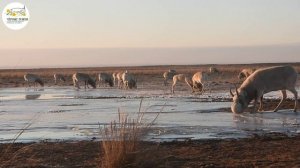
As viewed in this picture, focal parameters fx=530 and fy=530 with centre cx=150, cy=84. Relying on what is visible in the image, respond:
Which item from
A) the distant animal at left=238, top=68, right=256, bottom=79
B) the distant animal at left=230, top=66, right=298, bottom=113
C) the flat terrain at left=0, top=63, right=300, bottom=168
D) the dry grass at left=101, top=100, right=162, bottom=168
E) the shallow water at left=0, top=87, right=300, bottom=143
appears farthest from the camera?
the distant animal at left=238, top=68, right=256, bottom=79

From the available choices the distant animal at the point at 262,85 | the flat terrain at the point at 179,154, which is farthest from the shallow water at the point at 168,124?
the flat terrain at the point at 179,154

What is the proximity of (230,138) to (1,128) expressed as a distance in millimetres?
6778

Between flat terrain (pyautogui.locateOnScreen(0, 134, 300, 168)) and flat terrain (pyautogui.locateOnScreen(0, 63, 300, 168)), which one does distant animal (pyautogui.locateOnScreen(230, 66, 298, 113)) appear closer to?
flat terrain (pyautogui.locateOnScreen(0, 63, 300, 168))

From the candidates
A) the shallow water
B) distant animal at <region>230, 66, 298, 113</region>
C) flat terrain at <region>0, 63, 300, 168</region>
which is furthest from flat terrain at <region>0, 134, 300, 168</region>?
distant animal at <region>230, 66, 298, 113</region>

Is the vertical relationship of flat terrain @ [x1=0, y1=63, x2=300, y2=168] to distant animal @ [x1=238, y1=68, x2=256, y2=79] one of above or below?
below

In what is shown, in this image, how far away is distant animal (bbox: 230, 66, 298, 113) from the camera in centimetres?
1728

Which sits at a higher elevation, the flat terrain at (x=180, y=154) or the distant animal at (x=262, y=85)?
the distant animal at (x=262, y=85)

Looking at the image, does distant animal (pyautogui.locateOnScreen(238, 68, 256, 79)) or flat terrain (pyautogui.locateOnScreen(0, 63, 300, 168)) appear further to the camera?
distant animal (pyautogui.locateOnScreen(238, 68, 256, 79))

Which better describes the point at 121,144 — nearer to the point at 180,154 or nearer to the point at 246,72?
the point at 180,154

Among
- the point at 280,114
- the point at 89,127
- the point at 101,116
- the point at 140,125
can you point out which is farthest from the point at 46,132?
the point at 280,114

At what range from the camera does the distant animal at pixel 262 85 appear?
1728 cm

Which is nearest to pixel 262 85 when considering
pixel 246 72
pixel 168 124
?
pixel 168 124

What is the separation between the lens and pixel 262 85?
1769 centimetres

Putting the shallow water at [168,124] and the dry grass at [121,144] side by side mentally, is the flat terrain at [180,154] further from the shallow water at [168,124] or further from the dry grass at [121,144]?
the shallow water at [168,124]
